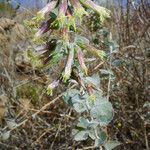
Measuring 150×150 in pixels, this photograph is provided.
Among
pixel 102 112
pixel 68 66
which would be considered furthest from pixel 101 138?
pixel 68 66

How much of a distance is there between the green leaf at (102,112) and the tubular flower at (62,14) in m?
0.54

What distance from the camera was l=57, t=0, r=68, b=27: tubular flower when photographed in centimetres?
172

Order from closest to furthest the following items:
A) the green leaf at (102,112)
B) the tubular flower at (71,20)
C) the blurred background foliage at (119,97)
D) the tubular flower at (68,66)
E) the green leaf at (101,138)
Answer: the tubular flower at (71,20) → the tubular flower at (68,66) → the green leaf at (102,112) → the green leaf at (101,138) → the blurred background foliage at (119,97)

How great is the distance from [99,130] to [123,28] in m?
1.57

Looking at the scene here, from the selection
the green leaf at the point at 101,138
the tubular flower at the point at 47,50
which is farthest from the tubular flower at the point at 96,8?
the green leaf at the point at 101,138

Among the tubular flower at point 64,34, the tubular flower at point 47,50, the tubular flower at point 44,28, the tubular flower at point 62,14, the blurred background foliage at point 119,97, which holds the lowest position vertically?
the blurred background foliage at point 119,97

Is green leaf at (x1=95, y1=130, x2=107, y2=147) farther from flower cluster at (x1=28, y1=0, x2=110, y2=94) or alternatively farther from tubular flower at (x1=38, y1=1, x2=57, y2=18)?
tubular flower at (x1=38, y1=1, x2=57, y2=18)

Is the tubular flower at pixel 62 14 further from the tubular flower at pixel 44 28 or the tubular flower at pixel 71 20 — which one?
the tubular flower at pixel 44 28

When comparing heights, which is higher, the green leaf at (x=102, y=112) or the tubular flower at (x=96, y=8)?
the tubular flower at (x=96, y=8)

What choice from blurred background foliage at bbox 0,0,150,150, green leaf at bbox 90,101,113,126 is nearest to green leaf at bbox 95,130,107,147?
green leaf at bbox 90,101,113,126

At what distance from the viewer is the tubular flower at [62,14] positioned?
5.63ft

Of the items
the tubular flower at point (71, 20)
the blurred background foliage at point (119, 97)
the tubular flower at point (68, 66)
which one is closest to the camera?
the tubular flower at point (71, 20)

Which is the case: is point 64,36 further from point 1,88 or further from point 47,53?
point 1,88

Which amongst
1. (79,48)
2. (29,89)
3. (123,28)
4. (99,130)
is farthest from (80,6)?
(29,89)
